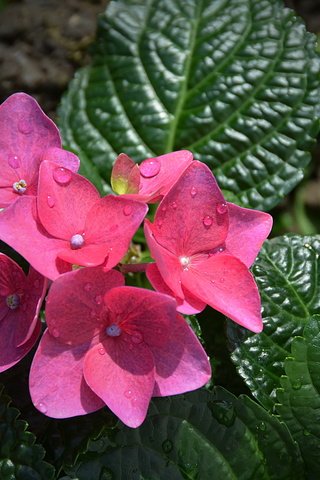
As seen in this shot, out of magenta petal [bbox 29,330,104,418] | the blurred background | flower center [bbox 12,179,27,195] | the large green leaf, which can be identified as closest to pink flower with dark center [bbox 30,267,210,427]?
magenta petal [bbox 29,330,104,418]

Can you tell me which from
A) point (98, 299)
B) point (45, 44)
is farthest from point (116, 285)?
point (45, 44)

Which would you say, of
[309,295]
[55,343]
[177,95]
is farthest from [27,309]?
[177,95]

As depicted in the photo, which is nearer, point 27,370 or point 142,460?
point 142,460

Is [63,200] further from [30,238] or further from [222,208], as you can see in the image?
[222,208]

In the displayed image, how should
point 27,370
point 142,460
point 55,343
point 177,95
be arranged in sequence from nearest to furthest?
point 55,343, point 142,460, point 27,370, point 177,95

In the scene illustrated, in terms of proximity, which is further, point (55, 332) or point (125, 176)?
point (125, 176)

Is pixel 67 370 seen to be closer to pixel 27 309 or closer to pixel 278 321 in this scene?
pixel 27 309

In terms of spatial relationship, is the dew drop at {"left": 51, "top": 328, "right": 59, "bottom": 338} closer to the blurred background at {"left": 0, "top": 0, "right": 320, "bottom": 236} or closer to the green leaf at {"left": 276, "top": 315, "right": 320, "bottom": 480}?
the green leaf at {"left": 276, "top": 315, "right": 320, "bottom": 480}
